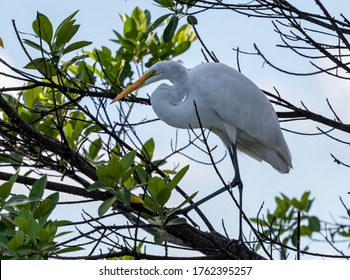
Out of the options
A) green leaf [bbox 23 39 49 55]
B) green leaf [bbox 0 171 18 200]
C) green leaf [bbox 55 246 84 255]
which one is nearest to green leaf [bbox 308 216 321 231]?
green leaf [bbox 23 39 49 55]

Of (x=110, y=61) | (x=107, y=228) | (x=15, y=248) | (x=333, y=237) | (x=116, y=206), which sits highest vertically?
(x=110, y=61)

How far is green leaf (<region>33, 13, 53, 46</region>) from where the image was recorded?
9.44 ft

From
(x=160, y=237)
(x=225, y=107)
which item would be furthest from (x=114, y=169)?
(x=225, y=107)

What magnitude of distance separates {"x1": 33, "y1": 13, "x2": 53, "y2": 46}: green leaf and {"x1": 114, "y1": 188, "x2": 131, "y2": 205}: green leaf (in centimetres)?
75

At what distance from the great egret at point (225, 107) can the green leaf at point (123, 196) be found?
147 centimetres

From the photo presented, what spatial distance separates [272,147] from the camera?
14.2 feet

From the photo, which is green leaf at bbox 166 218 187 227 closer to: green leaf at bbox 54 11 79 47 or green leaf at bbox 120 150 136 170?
green leaf at bbox 120 150 136 170

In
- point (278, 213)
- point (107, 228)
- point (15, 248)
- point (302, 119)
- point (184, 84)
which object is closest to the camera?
point (15, 248)

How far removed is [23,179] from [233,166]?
1844 millimetres

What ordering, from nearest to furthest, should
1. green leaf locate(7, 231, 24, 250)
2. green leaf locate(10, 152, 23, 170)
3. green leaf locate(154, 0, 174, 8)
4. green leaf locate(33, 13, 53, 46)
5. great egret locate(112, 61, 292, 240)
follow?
1. green leaf locate(7, 231, 24, 250)
2. green leaf locate(33, 13, 53, 46)
3. green leaf locate(154, 0, 174, 8)
4. green leaf locate(10, 152, 23, 170)
5. great egret locate(112, 61, 292, 240)

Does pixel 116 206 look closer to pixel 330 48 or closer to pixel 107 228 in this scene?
pixel 107 228

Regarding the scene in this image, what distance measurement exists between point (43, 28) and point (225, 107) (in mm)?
1554

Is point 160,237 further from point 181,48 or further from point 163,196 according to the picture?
point 181,48
